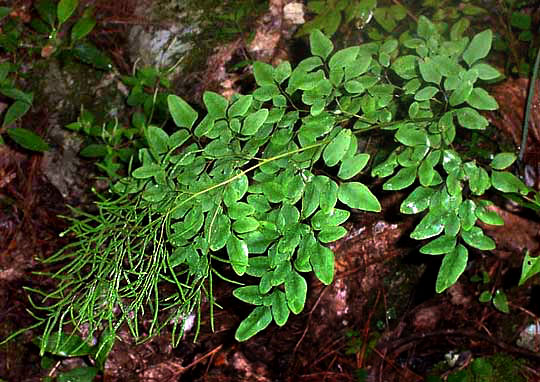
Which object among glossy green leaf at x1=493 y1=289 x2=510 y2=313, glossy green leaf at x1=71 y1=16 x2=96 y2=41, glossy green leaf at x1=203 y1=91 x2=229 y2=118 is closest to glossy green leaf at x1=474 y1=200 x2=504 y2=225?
glossy green leaf at x1=203 y1=91 x2=229 y2=118

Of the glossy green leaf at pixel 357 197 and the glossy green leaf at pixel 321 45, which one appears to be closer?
the glossy green leaf at pixel 357 197

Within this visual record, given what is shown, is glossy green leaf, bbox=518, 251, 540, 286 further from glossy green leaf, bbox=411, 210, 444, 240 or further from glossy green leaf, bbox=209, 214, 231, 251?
glossy green leaf, bbox=209, 214, 231, 251

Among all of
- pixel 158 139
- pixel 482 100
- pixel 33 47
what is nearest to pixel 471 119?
pixel 482 100

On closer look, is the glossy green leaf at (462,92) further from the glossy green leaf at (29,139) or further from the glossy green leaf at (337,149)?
the glossy green leaf at (29,139)

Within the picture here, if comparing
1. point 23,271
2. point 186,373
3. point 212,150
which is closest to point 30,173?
point 23,271

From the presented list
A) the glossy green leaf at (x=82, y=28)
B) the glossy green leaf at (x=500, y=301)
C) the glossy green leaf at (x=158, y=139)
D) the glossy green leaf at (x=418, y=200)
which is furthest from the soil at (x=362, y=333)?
the glossy green leaf at (x=158, y=139)

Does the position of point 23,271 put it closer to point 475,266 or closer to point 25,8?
point 25,8

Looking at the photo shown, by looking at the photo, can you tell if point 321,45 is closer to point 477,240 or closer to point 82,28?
point 477,240
